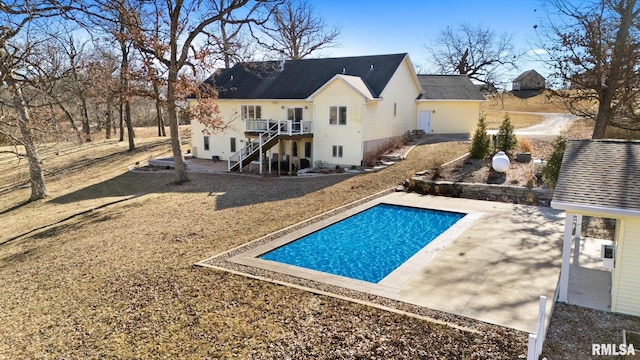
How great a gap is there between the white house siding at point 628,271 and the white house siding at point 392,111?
16806 millimetres

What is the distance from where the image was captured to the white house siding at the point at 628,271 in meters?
7.49

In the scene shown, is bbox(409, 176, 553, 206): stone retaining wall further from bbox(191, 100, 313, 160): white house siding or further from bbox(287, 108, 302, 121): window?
bbox(287, 108, 302, 121): window

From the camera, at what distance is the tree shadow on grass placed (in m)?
18.5

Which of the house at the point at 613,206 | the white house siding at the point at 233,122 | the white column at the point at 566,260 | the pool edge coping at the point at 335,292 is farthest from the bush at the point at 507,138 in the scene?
the white column at the point at 566,260

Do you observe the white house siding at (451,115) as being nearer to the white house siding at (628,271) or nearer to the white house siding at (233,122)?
the white house siding at (233,122)

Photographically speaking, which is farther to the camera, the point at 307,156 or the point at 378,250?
the point at 307,156

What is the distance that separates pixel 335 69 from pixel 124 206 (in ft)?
52.4

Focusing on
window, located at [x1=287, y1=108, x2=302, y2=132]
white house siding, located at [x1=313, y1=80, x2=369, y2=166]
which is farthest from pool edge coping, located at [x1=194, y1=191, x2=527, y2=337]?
window, located at [x1=287, y1=108, x2=302, y2=132]

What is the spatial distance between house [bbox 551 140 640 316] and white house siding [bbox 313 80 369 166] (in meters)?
15.4

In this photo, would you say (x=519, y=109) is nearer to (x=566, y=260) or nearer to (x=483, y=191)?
(x=483, y=191)

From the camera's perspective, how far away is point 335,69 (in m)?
27.2

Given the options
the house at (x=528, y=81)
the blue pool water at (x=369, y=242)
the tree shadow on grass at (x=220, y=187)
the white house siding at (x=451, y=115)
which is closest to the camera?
the blue pool water at (x=369, y=242)

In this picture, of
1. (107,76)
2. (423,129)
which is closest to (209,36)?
(107,76)

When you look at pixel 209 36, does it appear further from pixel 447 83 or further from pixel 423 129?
pixel 447 83
